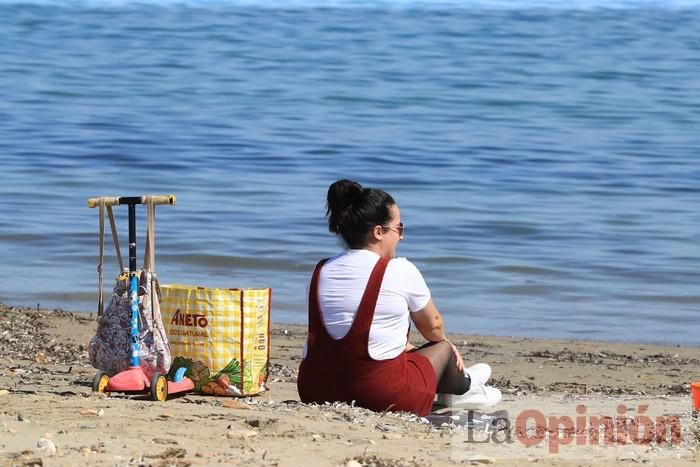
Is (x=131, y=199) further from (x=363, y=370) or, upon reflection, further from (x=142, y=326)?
(x=363, y=370)

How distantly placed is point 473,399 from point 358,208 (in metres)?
1.06

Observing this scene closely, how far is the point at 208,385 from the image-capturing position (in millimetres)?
6039

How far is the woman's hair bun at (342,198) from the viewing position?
18.3 ft

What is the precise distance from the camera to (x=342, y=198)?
559 cm

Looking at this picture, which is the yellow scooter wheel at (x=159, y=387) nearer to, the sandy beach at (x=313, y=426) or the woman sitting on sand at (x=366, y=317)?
the sandy beach at (x=313, y=426)

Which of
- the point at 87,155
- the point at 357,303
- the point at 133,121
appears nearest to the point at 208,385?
the point at 357,303

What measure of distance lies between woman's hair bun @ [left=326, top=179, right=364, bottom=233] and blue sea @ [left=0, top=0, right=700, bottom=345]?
3.31 metres

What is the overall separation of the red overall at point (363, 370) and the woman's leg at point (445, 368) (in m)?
0.14

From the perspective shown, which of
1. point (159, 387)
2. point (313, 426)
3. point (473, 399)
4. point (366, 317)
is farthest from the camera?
point (473, 399)

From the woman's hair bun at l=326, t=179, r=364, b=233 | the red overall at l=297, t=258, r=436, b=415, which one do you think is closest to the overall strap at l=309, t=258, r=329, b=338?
the red overall at l=297, t=258, r=436, b=415

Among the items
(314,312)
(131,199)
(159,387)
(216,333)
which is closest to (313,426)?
(314,312)

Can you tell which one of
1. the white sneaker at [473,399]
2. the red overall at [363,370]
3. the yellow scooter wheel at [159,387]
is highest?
the red overall at [363,370]

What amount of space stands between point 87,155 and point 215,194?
343cm

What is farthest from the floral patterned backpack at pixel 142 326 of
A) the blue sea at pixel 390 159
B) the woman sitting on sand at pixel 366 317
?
the blue sea at pixel 390 159
